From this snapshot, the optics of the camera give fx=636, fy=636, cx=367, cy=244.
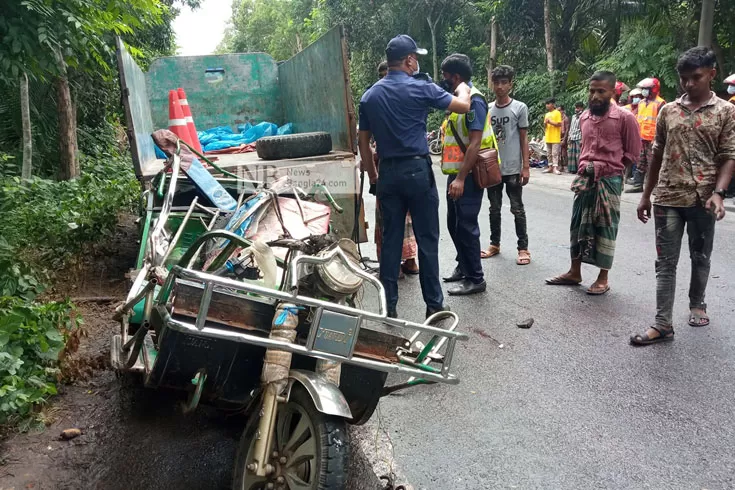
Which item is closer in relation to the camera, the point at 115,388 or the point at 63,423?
the point at 63,423

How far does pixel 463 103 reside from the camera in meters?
4.17

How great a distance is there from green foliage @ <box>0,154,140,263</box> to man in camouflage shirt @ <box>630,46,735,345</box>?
15.7 feet

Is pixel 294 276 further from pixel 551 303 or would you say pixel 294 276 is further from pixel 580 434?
pixel 551 303

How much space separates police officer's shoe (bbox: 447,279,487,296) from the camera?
5.24m

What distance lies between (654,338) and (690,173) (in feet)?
3.50

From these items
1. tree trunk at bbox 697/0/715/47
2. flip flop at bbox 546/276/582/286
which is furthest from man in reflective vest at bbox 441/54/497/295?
tree trunk at bbox 697/0/715/47

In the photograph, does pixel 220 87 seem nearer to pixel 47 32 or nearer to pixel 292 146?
pixel 292 146

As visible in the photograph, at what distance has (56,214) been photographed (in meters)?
6.16

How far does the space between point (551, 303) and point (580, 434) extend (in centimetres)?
204

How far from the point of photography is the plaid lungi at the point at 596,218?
498 centimetres

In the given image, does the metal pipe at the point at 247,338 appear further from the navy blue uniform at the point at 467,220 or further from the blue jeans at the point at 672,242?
the navy blue uniform at the point at 467,220

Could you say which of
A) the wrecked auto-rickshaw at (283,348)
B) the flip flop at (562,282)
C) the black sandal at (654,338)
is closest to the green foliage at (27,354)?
the wrecked auto-rickshaw at (283,348)

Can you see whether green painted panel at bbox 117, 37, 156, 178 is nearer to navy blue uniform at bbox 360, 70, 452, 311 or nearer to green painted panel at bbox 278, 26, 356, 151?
green painted panel at bbox 278, 26, 356, 151

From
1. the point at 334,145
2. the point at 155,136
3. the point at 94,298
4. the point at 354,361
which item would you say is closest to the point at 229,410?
the point at 354,361
